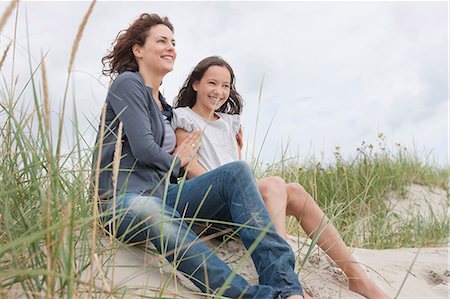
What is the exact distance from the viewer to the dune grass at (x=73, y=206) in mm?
1259

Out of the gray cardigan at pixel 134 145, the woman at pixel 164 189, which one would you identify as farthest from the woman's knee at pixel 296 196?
the gray cardigan at pixel 134 145

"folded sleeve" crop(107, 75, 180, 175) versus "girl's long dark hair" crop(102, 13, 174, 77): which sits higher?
"girl's long dark hair" crop(102, 13, 174, 77)

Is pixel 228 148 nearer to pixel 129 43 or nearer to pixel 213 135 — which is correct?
pixel 213 135

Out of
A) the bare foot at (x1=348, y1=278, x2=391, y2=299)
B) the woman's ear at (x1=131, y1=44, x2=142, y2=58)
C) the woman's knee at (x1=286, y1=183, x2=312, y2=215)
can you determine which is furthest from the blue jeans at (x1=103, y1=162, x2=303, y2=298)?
the woman's ear at (x1=131, y1=44, x2=142, y2=58)

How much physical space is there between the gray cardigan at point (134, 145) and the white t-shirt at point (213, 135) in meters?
0.40

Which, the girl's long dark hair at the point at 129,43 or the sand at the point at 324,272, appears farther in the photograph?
the girl's long dark hair at the point at 129,43

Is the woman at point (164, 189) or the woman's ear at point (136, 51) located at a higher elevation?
the woman's ear at point (136, 51)

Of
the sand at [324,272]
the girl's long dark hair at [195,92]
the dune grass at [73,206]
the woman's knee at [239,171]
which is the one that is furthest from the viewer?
the girl's long dark hair at [195,92]

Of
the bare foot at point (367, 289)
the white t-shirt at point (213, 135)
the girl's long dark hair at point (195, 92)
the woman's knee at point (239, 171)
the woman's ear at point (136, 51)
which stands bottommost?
the bare foot at point (367, 289)

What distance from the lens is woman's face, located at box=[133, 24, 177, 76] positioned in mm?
2842

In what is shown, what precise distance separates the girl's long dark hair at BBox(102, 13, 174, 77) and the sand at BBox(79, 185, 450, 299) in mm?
991

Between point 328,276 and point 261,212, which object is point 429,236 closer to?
point 328,276

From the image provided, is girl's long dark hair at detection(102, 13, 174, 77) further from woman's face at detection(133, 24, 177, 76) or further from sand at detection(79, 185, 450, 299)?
sand at detection(79, 185, 450, 299)

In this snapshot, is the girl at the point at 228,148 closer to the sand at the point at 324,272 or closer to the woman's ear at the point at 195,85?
the woman's ear at the point at 195,85
